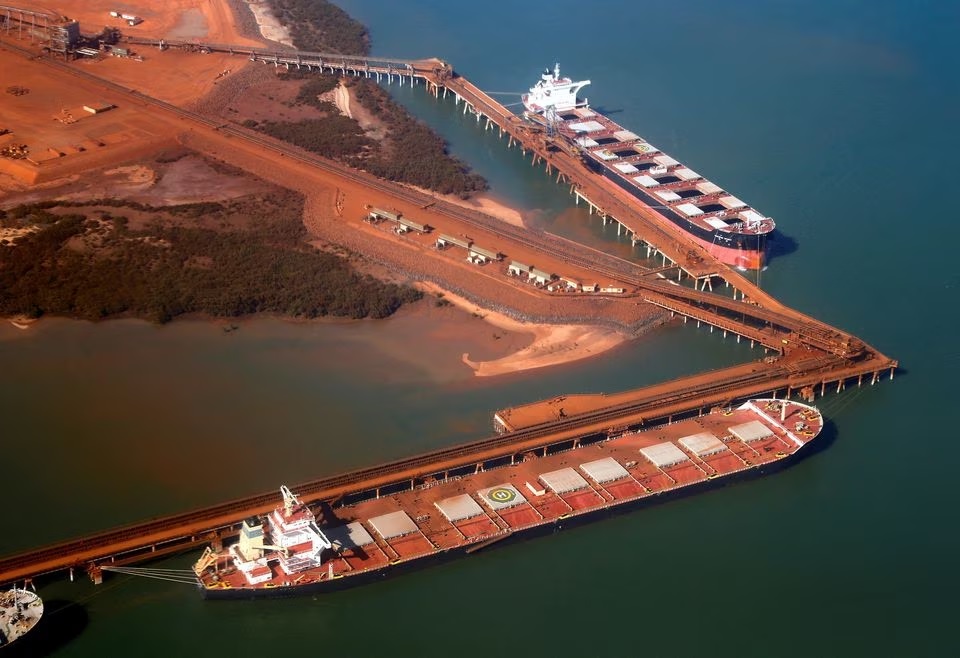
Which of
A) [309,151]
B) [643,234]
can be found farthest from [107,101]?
[643,234]

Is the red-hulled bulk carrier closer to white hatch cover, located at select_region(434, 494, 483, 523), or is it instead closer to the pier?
white hatch cover, located at select_region(434, 494, 483, 523)

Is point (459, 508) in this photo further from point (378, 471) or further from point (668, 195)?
point (668, 195)

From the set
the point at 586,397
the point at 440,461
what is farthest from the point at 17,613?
the point at 586,397

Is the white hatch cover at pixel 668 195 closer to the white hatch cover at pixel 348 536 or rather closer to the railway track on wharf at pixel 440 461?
the railway track on wharf at pixel 440 461

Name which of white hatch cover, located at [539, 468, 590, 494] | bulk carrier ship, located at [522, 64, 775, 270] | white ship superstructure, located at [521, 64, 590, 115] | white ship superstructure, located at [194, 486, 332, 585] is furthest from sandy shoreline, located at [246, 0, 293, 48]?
white ship superstructure, located at [194, 486, 332, 585]

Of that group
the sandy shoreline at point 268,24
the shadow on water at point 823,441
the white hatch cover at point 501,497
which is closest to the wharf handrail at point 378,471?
the white hatch cover at point 501,497
